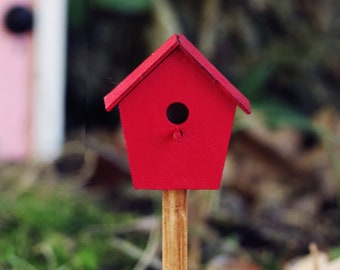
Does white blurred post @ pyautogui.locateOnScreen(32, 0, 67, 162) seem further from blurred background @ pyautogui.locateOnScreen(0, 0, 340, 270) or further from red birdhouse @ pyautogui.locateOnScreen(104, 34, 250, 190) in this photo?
red birdhouse @ pyautogui.locateOnScreen(104, 34, 250, 190)

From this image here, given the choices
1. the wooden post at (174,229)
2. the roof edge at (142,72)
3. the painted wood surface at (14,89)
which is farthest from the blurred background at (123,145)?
the roof edge at (142,72)

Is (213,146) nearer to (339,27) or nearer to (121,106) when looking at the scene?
(121,106)

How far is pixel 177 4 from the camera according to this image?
1.71 m

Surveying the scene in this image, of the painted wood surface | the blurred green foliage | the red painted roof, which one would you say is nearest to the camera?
the red painted roof

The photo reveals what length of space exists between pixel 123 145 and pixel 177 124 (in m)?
0.83

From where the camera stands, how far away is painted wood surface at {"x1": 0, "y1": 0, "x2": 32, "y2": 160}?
4.90 ft

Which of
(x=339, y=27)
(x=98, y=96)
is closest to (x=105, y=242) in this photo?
(x=98, y=96)

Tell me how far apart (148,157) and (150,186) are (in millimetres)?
27

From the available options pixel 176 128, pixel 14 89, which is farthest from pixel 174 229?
pixel 14 89

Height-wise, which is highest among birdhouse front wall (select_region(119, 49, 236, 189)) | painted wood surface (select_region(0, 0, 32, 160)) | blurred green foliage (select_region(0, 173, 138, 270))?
painted wood surface (select_region(0, 0, 32, 160))

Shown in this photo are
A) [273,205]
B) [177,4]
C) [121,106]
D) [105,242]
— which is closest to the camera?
[121,106]

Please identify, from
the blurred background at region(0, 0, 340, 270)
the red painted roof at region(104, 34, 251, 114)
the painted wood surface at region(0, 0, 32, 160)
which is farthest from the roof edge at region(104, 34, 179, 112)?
the painted wood surface at region(0, 0, 32, 160)

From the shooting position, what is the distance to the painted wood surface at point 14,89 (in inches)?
58.8

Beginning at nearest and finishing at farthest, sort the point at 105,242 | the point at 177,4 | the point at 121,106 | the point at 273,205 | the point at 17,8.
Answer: the point at 121,106
the point at 105,242
the point at 273,205
the point at 17,8
the point at 177,4
